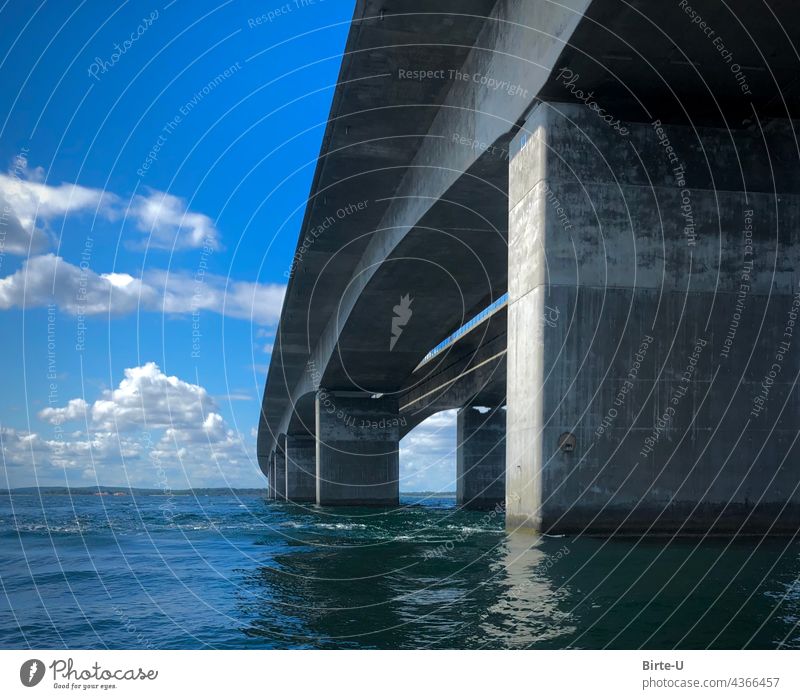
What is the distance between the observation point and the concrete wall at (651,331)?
14.1 m

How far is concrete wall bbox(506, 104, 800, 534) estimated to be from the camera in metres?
14.1

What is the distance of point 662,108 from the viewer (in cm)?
1512

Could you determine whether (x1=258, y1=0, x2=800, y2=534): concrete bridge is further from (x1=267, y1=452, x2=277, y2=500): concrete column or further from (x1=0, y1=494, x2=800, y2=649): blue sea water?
(x1=267, y1=452, x2=277, y2=500): concrete column

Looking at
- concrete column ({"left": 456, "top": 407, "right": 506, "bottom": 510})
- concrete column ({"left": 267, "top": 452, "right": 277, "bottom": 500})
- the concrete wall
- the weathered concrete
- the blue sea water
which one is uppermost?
the weathered concrete

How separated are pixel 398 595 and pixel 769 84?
416 inches

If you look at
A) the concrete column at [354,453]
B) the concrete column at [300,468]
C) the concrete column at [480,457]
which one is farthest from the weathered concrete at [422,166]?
the concrete column at [300,468]

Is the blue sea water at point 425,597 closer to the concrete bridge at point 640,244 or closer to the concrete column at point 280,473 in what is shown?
the concrete bridge at point 640,244

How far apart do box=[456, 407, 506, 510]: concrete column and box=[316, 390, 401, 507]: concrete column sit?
7.57 meters

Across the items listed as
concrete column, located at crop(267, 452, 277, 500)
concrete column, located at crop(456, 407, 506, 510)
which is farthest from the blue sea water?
concrete column, located at crop(267, 452, 277, 500)

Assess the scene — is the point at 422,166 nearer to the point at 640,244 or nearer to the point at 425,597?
the point at 640,244

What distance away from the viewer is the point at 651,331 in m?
14.7

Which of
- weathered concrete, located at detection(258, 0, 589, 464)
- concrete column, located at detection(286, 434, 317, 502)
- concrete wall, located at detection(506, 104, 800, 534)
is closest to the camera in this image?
concrete wall, located at detection(506, 104, 800, 534)

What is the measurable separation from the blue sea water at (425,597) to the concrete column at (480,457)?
128 feet

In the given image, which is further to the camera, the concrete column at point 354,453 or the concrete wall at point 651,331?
A: the concrete column at point 354,453
